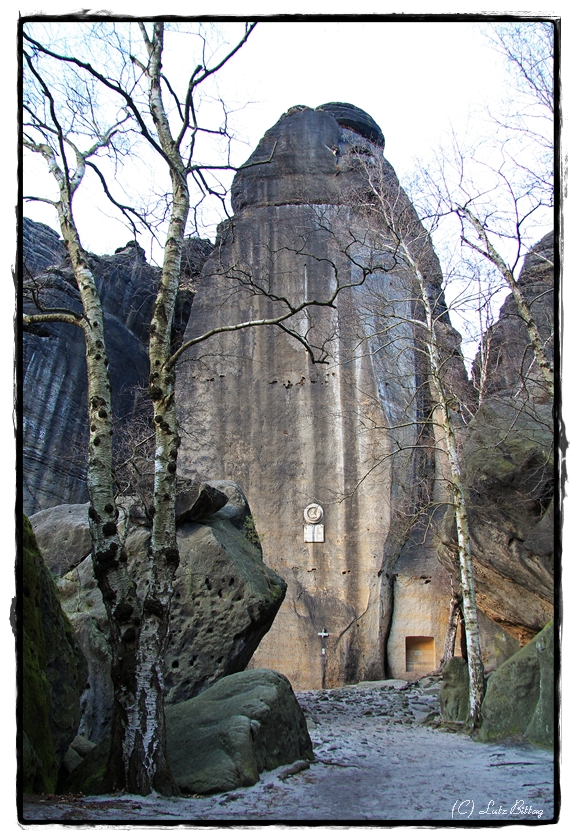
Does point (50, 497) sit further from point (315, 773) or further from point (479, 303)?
point (315, 773)

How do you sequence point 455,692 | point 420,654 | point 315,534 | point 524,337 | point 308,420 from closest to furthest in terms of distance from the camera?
point 455,692, point 524,337, point 420,654, point 315,534, point 308,420

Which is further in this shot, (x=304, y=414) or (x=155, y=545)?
(x=304, y=414)

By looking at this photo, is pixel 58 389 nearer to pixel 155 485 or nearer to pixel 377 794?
pixel 155 485

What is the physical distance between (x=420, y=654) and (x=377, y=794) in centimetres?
1388

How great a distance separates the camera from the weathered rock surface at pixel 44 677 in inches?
179

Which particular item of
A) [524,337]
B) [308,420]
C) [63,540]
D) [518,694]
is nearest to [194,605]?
[63,540]

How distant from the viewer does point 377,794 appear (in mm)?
4906

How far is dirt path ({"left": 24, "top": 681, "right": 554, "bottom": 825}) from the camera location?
4129 mm

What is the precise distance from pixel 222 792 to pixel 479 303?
6652 millimetres

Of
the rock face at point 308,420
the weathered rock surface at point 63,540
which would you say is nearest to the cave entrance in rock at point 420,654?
the rock face at point 308,420

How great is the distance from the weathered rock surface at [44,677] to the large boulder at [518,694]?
12.5 ft

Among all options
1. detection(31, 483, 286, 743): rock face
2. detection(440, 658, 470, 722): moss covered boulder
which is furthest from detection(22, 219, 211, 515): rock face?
detection(440, 658, 470, 722): moss covered boulder

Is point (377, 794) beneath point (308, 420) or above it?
beneath

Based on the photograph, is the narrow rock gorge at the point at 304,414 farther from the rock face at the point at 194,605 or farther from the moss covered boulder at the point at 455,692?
the rock face at the point at 194,605
